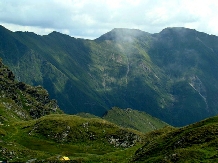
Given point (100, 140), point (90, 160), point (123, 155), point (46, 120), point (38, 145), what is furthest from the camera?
point (46, 120)

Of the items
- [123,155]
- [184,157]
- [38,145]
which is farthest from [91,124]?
[184,157]

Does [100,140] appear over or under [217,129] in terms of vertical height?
under

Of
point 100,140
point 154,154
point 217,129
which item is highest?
point 217,129

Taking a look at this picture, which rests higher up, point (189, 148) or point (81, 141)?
point (189, 148)

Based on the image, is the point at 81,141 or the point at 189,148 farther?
the point at 81,141

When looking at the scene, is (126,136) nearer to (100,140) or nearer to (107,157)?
(100,140)

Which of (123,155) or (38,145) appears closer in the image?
(123,155)

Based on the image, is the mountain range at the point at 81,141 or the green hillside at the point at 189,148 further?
the mountain range at the point at 81,141

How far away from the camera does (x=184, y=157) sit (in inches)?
2116

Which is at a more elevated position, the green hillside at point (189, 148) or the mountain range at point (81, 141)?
the green hillside at point (189, 148)

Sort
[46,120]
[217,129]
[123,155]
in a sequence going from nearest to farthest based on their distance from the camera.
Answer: [217,129] → [123,155] → [46,120]

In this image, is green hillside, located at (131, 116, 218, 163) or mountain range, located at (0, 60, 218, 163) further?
mountain range, located at (0, 60, 218, 163)

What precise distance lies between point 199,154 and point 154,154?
15069mm

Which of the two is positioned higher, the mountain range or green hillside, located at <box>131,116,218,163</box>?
green hillside, located at <box>131,116,218,163</box>
